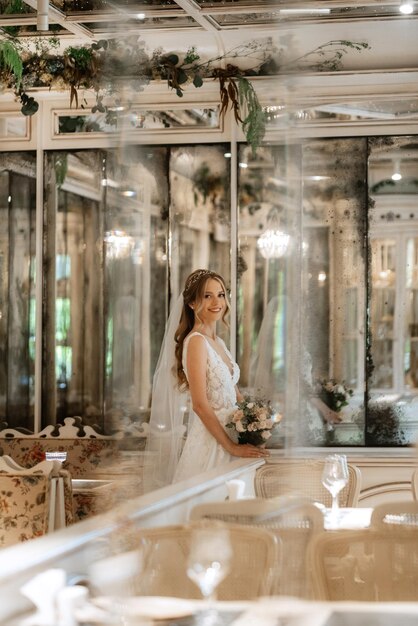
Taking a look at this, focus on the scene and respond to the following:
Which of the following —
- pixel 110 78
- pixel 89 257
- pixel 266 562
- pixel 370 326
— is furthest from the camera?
pixel 89 257

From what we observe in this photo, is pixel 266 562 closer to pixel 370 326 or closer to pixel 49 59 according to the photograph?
pixel 370 326

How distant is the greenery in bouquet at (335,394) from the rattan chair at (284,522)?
95.4 inches

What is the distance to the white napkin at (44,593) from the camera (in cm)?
57

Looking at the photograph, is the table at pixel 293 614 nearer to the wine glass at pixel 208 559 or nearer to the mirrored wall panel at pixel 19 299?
the wine glass at pixel 208 559

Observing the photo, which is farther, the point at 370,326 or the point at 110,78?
the point at 370,326

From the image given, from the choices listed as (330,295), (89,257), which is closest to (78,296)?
(89,257)

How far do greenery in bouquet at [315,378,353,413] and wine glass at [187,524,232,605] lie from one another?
2.50 m

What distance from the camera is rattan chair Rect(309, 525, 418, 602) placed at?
73cm

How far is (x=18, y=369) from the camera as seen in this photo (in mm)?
3486

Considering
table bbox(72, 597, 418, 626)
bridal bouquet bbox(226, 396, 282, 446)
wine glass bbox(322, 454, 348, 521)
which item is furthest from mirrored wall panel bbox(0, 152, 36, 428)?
table bbox(72, 597, 418, 626)

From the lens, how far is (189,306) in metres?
2.17

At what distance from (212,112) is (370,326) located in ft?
2.81

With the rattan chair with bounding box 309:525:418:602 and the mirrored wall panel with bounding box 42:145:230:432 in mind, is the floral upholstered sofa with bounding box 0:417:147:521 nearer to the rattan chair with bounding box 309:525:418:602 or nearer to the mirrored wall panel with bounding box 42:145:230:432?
the mirrored wall panel with bounding box 42:145:230:432

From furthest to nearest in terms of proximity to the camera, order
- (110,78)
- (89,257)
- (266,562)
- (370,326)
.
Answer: (89,257) → (370,326) → (110,78) → (266,562)
